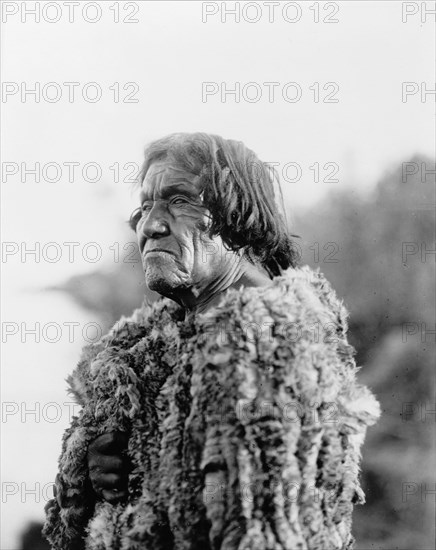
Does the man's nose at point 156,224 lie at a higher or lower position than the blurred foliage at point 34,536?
higher

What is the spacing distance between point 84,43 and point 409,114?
752mm

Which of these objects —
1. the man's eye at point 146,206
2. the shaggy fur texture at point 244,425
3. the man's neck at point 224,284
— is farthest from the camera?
the man's eye at point 146,206

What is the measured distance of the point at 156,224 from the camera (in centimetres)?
149

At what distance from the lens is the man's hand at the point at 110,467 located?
1426 mm

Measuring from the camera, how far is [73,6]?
170 cm

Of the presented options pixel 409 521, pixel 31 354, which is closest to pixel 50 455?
pixel 31 354

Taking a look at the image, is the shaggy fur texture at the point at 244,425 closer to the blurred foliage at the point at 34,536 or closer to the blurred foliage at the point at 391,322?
the blurred foliage at the point at 391,322

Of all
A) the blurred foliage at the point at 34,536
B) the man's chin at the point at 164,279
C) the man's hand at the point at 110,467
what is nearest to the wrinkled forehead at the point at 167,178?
the man's chin at the point at 164,279

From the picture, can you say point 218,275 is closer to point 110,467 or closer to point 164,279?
point 164,279

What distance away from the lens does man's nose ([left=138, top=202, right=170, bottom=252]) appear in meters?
1.48

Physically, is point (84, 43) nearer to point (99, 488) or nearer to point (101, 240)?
point (101, 240)

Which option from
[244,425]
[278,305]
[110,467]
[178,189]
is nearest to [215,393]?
[244,425]

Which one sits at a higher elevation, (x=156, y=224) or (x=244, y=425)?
(x=156, y=224)

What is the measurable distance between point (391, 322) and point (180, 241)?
475mm
